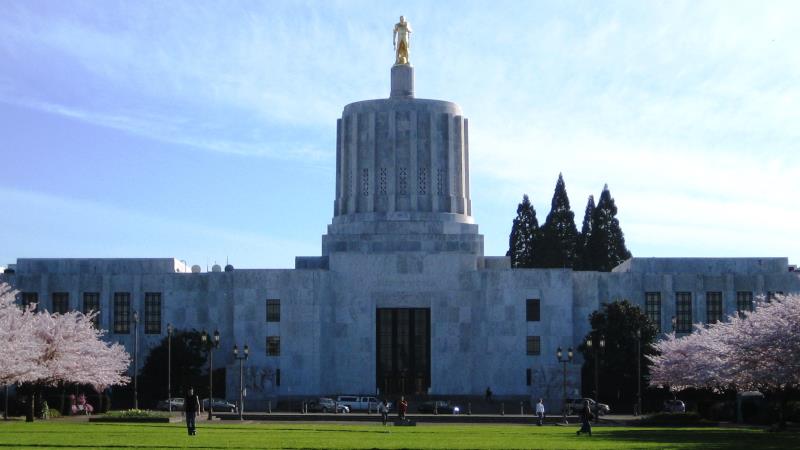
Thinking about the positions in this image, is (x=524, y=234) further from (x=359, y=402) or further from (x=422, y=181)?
(x=359, y=402)

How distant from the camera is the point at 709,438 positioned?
42.9m

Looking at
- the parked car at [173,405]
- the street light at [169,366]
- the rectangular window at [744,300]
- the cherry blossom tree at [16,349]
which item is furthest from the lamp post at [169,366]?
A: the rectangular window at [744,300]

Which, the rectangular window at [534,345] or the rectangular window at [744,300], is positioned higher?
the rectangular window at [744,300]

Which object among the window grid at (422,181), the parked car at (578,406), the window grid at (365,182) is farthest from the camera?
the window grid at (365,182)

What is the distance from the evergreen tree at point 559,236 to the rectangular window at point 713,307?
895 inches

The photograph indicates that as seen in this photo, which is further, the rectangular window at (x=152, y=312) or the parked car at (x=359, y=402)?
the rectangular window at (x=152, y=312)

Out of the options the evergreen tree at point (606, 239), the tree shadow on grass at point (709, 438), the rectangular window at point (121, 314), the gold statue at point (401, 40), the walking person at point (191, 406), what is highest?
the gold statue at point (401, 40)

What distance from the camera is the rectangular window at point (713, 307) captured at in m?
85.0

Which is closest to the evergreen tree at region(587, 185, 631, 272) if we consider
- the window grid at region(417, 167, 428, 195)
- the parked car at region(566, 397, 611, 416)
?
the window grid at region(417, 167, 428, 195)

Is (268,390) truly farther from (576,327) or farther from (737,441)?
(737,441)

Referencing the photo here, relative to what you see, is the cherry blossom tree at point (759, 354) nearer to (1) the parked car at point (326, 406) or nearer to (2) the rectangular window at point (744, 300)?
(1) the parked car at point (326, 406)

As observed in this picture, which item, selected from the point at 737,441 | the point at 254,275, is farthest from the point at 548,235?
the point at 737,441

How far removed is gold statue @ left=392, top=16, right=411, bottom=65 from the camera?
85.9 m

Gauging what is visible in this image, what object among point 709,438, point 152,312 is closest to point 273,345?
point 152,312
